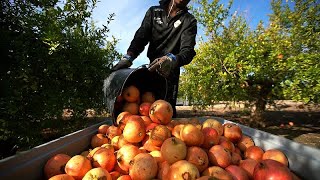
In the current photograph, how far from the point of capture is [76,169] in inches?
63.3

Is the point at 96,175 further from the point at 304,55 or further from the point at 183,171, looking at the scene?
the point at 304,55

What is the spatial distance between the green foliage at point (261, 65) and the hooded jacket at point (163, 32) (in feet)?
13.6

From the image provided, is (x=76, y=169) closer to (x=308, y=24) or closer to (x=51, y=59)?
(x=51, y=59)

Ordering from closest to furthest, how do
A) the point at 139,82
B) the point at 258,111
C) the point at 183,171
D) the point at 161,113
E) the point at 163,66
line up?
1. the point at 183,171
2. the point at 161,113
3. the point at 163,66
4. the point at 139,82
5. the point at 258,111

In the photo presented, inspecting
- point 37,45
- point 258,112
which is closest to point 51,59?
point 37,45

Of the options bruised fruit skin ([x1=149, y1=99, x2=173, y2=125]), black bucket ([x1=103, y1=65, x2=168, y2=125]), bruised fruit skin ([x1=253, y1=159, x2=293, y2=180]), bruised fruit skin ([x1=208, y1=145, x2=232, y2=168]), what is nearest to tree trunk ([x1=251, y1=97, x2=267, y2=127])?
black bucket ([x1=103, y1=65, x2=168, y2=125])

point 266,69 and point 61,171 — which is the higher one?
point 266,69

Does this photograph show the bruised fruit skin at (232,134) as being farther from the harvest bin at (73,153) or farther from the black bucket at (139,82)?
the black bucket at (139,82)

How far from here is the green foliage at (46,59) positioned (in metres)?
3.11

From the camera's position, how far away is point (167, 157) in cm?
170

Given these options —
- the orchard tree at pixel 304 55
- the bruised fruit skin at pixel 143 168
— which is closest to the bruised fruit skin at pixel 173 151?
the bruised fruit skin at pixel 143 168

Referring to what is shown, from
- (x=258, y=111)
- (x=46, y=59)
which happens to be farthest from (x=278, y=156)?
(x=258, y=111)

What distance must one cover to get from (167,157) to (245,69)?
21.4 feet

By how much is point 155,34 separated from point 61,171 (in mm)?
2542
